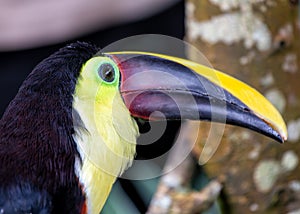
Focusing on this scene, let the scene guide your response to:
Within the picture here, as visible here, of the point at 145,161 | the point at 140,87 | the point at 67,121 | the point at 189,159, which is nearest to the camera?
the point at 67,121

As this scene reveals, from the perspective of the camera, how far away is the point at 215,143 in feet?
7.37

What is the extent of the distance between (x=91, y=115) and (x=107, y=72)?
11 centimetres

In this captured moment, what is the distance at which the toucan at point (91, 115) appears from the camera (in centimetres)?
183

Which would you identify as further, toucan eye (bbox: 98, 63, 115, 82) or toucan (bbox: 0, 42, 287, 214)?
toucan eye (bbox: 98, 63, 115, 82)

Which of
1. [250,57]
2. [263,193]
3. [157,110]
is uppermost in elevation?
[250,57]

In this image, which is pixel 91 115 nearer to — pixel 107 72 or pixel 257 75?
pixel 107 72

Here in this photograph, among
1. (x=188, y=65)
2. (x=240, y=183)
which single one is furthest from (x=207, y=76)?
(x=240, y=183)

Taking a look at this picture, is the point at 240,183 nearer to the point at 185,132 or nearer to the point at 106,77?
the point at 185,132

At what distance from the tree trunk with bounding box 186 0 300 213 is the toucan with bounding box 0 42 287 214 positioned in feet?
0.75

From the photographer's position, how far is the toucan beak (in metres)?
1.93

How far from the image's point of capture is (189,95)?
1966 mm

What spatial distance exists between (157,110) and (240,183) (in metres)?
0.36

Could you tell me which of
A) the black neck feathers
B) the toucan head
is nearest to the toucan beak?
the toucan head

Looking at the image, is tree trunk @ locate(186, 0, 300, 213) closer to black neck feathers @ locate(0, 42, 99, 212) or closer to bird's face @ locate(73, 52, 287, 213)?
bird's face @ locate(73, 52, 287, 213)
